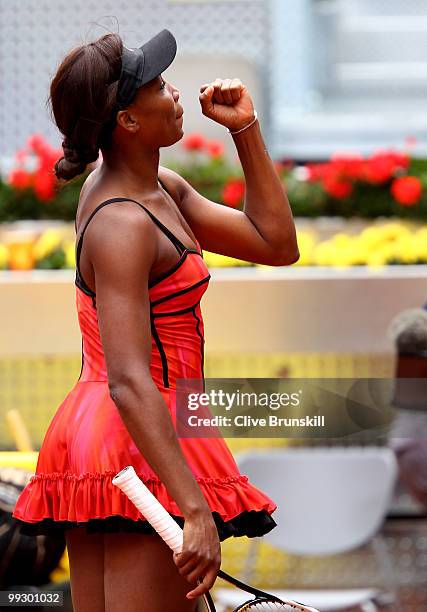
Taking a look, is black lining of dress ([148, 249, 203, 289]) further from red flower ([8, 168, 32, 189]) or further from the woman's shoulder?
red flower ([8, 168, 32, 189])

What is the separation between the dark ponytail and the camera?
1787mm

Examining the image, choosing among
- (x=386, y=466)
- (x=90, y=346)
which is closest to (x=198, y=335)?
(x=90, y=346)

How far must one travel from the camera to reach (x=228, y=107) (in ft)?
6.49

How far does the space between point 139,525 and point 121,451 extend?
119 millimetres

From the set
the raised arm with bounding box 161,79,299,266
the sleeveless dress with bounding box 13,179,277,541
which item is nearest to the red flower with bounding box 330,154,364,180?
the raised arm with bounding box 161,79,299,266

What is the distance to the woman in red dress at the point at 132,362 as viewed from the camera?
175 centimetres

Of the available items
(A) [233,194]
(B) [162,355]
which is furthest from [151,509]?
(A) [233,194]

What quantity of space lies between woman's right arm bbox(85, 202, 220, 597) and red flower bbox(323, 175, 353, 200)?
141 inches

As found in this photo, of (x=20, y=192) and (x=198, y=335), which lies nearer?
(x=198, y=335)

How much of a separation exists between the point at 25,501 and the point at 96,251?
0.46 meters

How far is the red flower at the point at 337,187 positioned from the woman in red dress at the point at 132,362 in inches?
131

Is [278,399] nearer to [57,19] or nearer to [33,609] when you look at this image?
[33,609]

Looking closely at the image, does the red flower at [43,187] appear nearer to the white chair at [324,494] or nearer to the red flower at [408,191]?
the red flower at [408,191]

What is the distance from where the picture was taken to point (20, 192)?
5.40 metres
